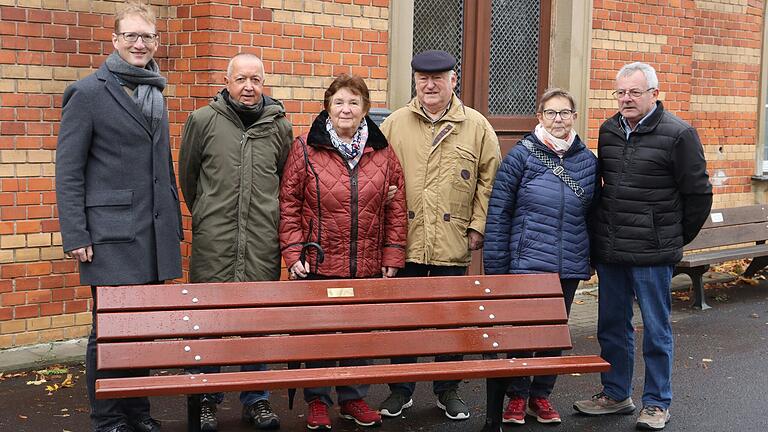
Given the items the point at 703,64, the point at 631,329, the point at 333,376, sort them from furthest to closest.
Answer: the point at 703,64
the point at 631,329
the point at 333,376

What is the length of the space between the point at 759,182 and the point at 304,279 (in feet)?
27.4

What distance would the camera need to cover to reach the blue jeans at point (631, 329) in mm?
5801

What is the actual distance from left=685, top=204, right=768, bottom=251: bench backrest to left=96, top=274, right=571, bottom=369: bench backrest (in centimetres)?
478

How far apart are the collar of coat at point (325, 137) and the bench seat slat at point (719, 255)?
4000 millimetres

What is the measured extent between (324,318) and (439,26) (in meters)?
4.41

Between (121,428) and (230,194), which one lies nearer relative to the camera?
(121,428)

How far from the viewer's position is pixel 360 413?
18.7 ft

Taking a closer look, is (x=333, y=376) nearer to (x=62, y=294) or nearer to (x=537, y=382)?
(x=537, y=382)

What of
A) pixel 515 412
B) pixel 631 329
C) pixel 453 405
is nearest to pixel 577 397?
pixel 631 329

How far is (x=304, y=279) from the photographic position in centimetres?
555

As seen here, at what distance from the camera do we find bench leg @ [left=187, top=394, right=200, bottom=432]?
15.9 feet

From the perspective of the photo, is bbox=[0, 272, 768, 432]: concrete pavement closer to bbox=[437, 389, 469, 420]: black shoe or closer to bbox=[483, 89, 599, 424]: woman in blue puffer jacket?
bbox=[437, 389, 469, 420]: black shoe

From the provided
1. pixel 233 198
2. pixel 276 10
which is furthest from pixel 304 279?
pixel 276 10

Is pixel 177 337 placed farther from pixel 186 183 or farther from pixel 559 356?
pixel 559 356
